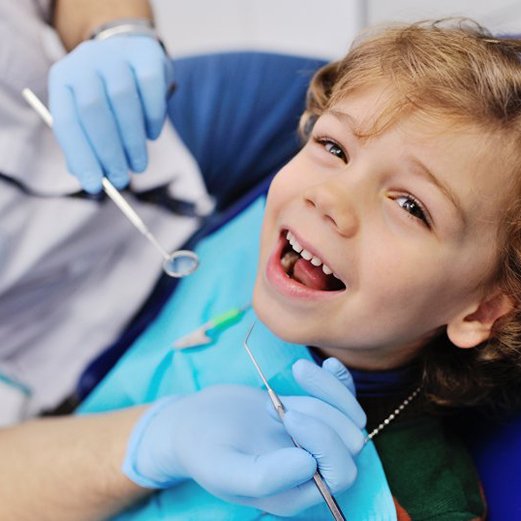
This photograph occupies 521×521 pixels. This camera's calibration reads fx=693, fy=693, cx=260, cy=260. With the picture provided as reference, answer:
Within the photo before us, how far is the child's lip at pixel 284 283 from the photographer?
849 mm

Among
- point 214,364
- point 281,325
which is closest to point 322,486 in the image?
point 281,325

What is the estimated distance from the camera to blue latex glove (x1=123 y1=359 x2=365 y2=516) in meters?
0.76

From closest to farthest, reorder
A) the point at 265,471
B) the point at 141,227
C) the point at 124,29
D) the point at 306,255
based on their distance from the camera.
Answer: the point at 265,471 → the point at 306,255 → the point at 141,227 → the point at 124,29

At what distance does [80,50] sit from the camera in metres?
1.09

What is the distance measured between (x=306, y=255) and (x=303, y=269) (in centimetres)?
6

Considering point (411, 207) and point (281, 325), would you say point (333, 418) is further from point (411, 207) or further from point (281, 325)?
point (411, 207)

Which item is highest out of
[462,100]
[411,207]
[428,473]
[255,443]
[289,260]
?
[462,100]

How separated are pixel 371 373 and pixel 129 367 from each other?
384 millimetres

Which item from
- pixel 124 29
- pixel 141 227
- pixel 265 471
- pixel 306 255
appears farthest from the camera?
pixel 124 29

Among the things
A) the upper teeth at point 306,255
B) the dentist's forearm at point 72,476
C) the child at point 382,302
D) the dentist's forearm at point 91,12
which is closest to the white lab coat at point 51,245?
the dentist's forearm at point 91,12

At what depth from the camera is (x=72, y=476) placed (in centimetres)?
92

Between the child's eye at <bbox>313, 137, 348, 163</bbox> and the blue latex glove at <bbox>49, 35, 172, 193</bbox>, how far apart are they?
11.6 inches

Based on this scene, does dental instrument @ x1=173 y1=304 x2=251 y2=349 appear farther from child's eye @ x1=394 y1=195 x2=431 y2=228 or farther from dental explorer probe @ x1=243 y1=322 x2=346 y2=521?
child's eye @ x1=394 y1=195 x2=431 y2=228

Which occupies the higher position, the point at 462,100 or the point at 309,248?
the point at 462,100
